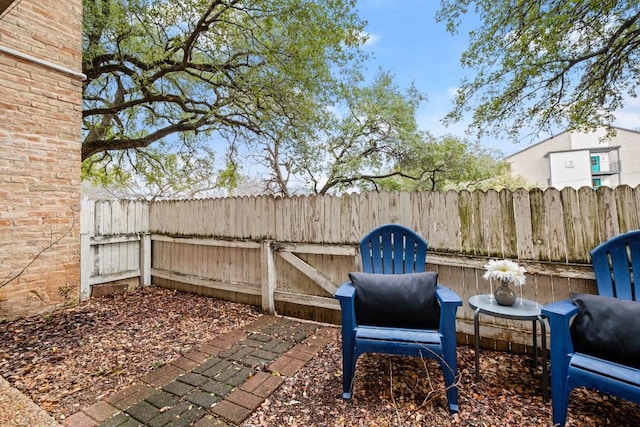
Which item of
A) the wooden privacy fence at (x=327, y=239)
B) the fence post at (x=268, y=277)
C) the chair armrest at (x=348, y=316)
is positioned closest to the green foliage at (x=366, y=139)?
the wooden privacy fence at (x=327, y=239)

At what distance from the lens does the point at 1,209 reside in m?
2.94

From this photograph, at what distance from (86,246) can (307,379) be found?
3531 millimetres

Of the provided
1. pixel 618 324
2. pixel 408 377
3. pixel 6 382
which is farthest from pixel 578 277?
pixel 6 382

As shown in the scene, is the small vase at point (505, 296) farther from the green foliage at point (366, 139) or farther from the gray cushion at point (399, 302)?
the green foliage at point (366, 139)

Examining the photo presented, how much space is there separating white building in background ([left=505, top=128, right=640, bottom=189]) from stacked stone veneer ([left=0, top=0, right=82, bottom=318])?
1783 centimetres

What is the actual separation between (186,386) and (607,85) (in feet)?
23.4

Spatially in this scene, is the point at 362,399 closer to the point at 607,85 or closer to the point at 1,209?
the point at 1,209

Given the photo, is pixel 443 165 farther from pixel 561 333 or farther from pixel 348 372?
pixel 348 372

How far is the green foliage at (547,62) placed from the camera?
4.05 metres

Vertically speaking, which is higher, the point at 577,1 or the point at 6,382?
the point at 577,1

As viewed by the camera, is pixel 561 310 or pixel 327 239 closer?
pixel 561 310

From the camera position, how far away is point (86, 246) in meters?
3.68

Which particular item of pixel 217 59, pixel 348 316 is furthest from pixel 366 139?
pixel 348 316

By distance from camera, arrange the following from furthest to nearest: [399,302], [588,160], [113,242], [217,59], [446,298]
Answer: [588,160] → [217,59] → [113,242] → [399,302] → [446,298]
